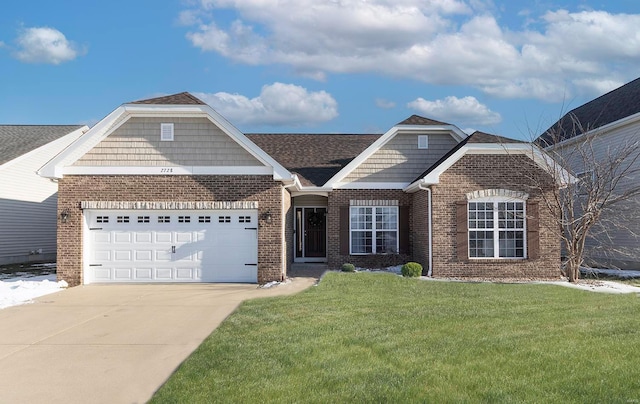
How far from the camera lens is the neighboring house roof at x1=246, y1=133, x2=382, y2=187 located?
18797 millimetres

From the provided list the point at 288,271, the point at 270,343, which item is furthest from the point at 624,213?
the point at 270,343

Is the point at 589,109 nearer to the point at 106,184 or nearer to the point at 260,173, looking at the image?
the point at 260,173

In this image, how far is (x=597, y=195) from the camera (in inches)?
567

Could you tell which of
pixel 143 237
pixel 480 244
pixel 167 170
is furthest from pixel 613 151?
pixel 143 237

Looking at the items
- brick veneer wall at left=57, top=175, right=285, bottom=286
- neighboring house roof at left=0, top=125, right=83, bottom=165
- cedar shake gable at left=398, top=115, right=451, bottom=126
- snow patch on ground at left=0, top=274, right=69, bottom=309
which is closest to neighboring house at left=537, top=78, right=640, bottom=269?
cedar shake gable at left=398, top=115, right=451, bottom=126

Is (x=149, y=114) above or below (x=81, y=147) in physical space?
above

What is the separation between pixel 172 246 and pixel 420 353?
9.61 metres

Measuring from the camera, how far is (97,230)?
14.6m

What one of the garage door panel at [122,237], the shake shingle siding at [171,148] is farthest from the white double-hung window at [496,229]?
the garage door panel at [122,237]

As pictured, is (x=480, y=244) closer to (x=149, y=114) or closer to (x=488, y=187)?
(x=488, y=187)

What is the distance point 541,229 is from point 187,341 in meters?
11.0

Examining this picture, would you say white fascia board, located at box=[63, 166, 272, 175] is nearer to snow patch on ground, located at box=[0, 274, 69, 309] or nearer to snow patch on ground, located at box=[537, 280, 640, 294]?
snow patch on ground, located at box=[0, 274, 69, 309]

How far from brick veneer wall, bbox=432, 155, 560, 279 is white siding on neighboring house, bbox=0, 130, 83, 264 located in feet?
48.2

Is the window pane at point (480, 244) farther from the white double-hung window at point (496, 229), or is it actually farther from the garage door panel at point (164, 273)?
the garage door panel at point (164, 273)
